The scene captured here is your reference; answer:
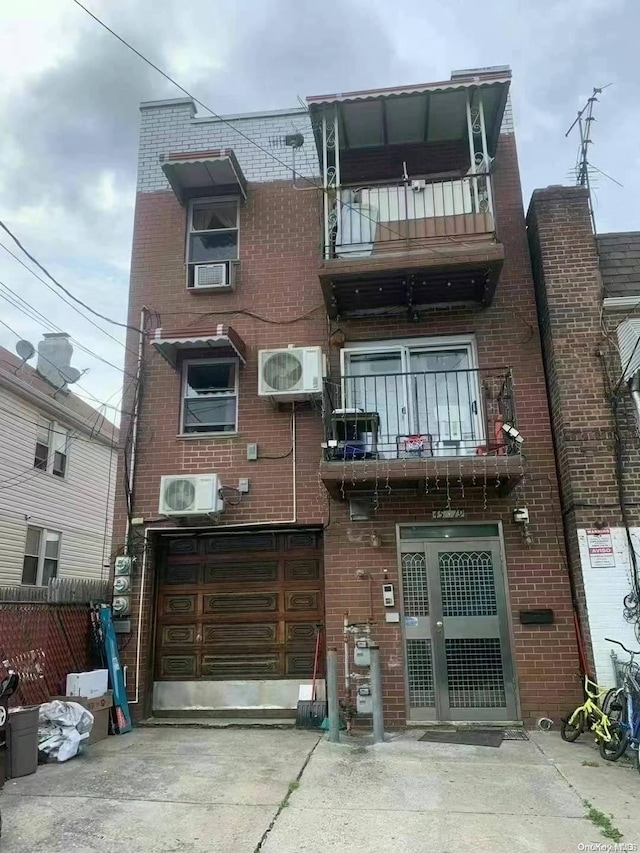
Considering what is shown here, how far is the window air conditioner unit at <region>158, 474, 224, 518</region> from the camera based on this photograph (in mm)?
7676

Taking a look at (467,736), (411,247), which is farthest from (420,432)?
(467,736)

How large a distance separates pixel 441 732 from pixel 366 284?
5.67m

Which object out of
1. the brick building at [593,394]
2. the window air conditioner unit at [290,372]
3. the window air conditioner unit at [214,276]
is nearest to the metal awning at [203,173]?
the window air conditioner unit at [214,276]

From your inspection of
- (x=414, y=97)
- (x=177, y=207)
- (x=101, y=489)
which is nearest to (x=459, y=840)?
(x=414, y=97)

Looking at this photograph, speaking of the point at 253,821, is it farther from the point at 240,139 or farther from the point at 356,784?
the point at 240,139

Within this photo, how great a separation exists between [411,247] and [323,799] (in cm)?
638

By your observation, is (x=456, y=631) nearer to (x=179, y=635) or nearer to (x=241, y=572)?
(x=241, y=572)

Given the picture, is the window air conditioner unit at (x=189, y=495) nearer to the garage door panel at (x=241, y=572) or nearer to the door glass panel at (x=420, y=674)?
the garage door panel at (x=241, y=572)

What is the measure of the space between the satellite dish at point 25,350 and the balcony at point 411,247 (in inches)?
315

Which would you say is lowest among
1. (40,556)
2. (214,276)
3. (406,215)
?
(40,556)

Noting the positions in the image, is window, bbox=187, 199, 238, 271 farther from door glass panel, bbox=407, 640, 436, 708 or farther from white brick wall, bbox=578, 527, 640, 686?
white brick wall, bbox=578, 527, 640, 686

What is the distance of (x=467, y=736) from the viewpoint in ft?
21.9

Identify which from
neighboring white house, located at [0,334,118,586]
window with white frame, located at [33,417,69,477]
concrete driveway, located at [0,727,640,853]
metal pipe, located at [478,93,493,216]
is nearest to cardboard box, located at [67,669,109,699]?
concrete driveway, located at [0,727,640,853]

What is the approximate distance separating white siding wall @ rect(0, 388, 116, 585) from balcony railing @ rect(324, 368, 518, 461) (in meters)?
8.16
